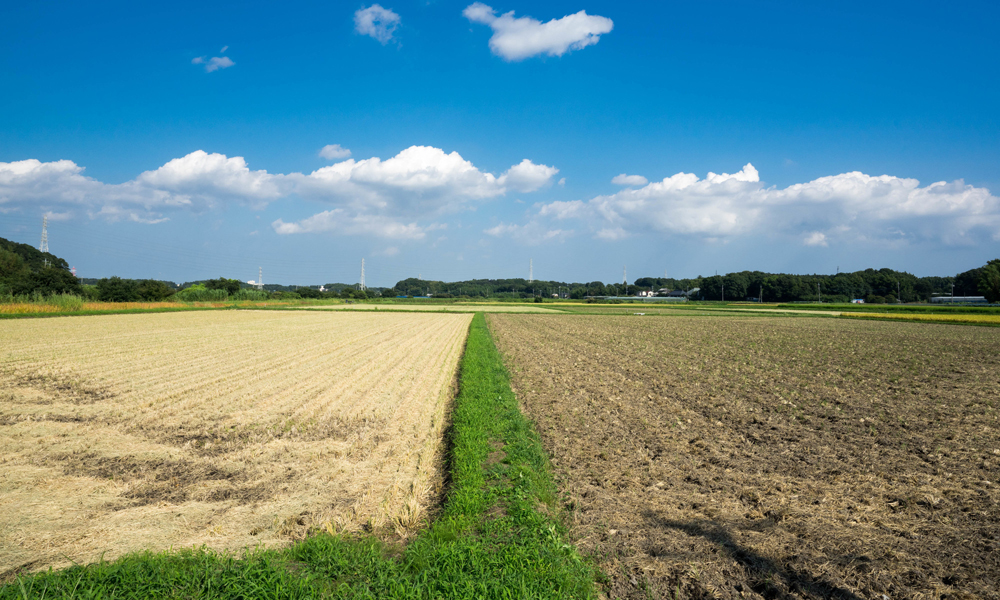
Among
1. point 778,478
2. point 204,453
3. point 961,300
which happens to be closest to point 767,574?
point 778,478

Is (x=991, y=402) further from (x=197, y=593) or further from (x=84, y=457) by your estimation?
(x=84, y=457)

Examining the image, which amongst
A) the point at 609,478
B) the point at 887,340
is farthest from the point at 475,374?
the point at 887,340

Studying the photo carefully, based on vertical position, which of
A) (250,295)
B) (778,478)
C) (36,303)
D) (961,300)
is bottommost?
(778,478)

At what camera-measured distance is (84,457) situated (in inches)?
289

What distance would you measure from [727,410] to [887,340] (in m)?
25.3

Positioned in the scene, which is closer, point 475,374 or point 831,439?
point 831,439

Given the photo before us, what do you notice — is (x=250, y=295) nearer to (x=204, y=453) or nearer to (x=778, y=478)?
(x=204, y=453)

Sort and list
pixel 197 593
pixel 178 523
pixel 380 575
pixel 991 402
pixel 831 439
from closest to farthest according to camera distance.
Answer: pixel 197 593
pixel 380 575
pixel 178 523
pixel 831 439
pixel 991 402

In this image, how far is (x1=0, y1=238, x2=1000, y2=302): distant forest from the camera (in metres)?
64.9

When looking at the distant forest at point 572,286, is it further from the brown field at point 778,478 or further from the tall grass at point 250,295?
the brown field at point 778,478

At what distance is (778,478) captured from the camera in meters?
6.91

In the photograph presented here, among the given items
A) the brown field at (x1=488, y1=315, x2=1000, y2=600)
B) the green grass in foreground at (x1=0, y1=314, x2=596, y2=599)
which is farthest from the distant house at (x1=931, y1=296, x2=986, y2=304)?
the green grass in foreground at (x1=0, y1=314, x2=596, y2=599)

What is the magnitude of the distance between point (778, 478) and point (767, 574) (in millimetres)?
2925

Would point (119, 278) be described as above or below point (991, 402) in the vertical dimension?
above
